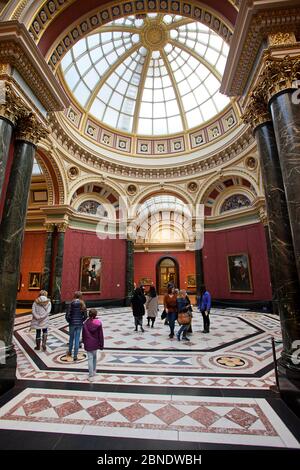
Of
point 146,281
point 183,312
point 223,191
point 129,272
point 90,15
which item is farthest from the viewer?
point 146,281

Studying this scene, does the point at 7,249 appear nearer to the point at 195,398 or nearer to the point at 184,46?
the point at 195,398

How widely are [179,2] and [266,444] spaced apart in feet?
33.7

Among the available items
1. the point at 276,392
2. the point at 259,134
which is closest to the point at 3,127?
the point at 259,134

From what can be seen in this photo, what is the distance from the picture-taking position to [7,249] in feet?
14.2

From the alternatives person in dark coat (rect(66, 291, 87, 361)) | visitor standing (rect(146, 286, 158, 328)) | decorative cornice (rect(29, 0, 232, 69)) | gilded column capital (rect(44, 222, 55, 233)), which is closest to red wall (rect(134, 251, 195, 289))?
gilded column capital (rect(44, 222, 55, 233))

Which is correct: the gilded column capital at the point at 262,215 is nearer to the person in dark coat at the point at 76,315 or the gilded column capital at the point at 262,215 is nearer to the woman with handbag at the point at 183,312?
the woman with handbag at the point at 183,312

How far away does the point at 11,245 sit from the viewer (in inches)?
172

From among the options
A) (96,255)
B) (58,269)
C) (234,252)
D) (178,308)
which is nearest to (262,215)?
(234,252)

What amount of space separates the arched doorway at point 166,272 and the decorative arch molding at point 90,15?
19.6 meters

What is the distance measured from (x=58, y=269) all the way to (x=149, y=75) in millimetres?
15549

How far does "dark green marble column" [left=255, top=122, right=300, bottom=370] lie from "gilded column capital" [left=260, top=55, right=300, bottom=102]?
64 cm

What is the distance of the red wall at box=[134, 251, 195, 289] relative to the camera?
23562mm

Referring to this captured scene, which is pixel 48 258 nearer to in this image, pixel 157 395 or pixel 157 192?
pixel 157 192

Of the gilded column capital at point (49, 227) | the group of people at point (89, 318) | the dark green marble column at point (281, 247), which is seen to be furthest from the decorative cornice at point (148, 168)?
the group of people at point (89, 318)
